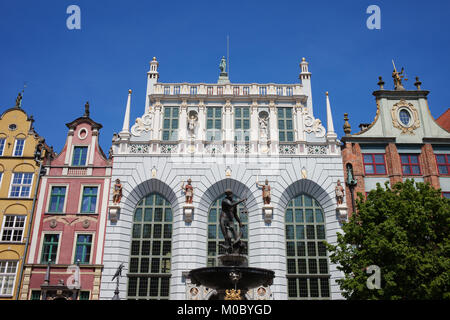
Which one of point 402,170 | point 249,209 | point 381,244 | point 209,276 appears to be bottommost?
point 209,276

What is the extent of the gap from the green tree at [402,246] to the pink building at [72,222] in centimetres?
1730

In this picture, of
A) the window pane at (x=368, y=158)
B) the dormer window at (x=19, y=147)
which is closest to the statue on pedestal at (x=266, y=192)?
the window pane at (x=368, y=158)

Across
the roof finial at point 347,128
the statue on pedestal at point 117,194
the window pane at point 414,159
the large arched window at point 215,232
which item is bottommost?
the large arched window at point 215,232

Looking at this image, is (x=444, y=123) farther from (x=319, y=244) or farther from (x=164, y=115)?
(x=164, y=115)

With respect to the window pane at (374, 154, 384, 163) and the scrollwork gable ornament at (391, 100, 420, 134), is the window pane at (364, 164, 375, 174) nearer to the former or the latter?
the window pane at (374, 154, 384, 163)

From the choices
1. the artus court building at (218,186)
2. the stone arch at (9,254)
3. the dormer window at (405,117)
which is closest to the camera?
the stone arch at (9,254)

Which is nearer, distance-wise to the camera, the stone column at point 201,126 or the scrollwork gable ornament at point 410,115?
the stone column at point 201,126

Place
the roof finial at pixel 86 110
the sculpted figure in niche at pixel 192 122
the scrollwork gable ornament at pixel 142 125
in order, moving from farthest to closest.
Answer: the roof finial at pixel 86 110 < the scrollwork gable ornament at pixel 142 125 < the sculpted figure in niche at pixel 192 122

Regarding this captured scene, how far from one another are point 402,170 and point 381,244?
13.4m

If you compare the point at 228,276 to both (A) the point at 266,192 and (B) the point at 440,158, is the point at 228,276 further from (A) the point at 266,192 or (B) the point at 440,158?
(B) the point at 440,158

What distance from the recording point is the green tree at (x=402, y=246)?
2153 cm

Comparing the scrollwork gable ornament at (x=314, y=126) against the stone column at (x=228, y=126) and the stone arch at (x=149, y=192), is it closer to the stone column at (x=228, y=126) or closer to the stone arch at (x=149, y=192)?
the stone column at (x=228, y=126)

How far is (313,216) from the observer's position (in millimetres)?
32469
